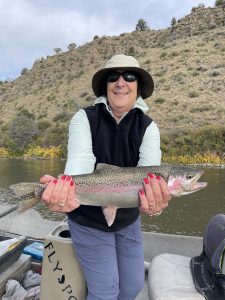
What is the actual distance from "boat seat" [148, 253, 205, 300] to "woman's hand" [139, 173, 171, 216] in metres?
1.07

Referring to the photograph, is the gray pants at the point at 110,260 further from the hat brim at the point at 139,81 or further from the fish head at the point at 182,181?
the hat brim at the point at 139,81

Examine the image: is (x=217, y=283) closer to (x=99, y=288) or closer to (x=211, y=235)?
(x=211, y=235)

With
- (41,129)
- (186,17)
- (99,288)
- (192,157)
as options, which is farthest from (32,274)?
(186,17)

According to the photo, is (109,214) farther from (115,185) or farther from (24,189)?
(24,189)

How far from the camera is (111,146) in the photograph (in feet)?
11.0

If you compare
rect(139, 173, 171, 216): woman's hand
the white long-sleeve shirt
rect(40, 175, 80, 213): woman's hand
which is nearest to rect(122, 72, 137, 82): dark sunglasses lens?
the white long-sleeve shirt

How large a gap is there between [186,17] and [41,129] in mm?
45867

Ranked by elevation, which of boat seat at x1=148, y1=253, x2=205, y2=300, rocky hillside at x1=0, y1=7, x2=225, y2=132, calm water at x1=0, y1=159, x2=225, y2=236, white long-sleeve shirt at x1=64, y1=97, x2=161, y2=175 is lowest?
calm water at x1=0, y1=159, x2=225, y2=236

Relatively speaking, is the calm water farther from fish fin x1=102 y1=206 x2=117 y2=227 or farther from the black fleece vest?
fish fin x1=102 y1=206 x2=117 y2=227

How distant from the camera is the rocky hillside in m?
36.2

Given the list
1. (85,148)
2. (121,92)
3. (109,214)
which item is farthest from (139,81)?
(109,214)

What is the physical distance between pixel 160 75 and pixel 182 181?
45688 mm

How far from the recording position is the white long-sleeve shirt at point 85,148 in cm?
320

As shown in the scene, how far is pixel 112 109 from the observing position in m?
3.44
